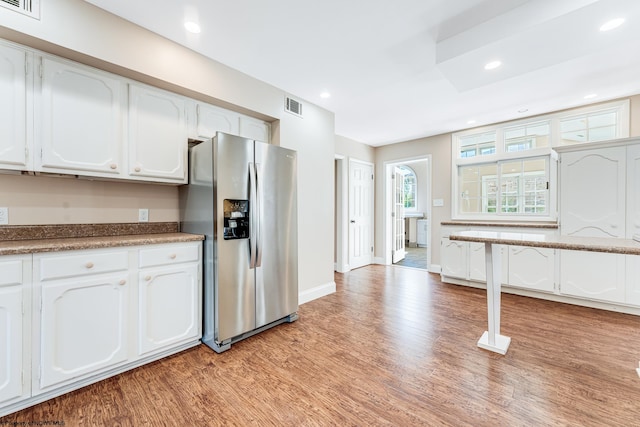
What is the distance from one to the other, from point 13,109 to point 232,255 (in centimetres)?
165

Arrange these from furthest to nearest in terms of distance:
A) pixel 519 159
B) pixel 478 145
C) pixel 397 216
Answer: pixel 397 216 → pixel 478 145 → pixel 519 159

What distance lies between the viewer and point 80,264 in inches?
66.7

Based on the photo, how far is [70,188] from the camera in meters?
2.06

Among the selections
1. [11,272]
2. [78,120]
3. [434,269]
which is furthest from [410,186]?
[11,272]

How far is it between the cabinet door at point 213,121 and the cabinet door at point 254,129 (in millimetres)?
76

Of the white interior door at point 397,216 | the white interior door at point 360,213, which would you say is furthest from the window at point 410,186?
the white interior door at point 360,213

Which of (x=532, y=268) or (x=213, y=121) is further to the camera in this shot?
(x=532, y=268)

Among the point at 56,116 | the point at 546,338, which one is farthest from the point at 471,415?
the point at 56,116

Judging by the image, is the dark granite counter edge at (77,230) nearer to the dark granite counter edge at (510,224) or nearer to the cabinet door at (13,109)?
the cabinet door at (13,109)

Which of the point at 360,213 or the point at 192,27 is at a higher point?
the point at 192,27

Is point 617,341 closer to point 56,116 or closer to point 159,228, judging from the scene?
point 159,228

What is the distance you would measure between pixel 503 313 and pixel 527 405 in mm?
1703

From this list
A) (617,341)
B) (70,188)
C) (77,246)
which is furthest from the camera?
(617,341)

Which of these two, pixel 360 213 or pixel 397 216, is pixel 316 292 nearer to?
pixel 360 213
